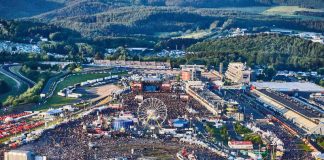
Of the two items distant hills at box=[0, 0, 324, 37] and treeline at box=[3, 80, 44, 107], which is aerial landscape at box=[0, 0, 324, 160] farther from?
distant hills at box=[0, 0, 324, 37]

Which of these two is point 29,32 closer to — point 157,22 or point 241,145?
point 157,22

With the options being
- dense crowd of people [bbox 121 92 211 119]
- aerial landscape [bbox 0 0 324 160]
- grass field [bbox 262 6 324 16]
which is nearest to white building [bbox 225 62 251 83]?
aerial landscape [bbox 0 0 324 160]

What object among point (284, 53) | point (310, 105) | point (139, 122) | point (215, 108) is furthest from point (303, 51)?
point (139, 122)

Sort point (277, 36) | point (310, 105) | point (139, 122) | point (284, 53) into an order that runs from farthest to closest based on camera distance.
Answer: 1. point (277, 36)
2. point (284, 53)
3. point (310, 105)
4. point (139, 122)

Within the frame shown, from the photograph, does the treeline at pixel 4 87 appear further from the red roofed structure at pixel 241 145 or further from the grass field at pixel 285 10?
the grass field at pixel 285 10

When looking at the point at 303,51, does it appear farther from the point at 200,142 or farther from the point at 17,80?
the point at 200,142
